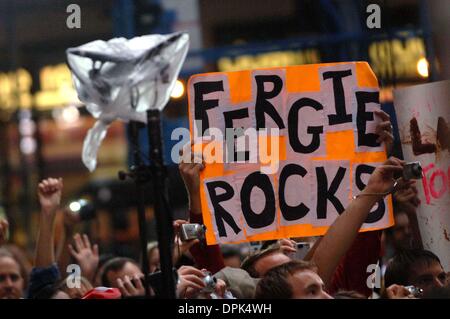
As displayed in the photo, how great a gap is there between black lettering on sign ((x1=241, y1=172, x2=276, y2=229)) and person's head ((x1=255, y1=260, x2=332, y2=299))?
0.55 metres

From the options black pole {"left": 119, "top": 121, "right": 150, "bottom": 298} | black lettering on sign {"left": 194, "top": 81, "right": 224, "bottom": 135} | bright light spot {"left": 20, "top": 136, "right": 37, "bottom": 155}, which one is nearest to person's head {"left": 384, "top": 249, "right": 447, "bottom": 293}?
black lettering on sign {"left": 194, "top": 81, "right": 224, "bottom": 135}

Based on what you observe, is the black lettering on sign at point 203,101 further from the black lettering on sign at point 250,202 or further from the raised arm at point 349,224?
the raised arm at point 349,224

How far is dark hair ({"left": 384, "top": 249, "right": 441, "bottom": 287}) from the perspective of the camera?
15.0 ft

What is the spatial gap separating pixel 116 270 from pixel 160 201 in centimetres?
181

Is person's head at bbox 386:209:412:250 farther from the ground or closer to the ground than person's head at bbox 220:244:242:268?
farther from the ground

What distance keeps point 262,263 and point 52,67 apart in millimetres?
7950

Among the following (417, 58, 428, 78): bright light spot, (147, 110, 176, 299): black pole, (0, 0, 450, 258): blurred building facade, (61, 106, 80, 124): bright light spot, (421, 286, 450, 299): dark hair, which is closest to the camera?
(147, 110, 176, 299): black pole

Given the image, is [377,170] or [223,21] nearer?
[377,170]

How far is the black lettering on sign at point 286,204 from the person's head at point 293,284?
22.2 inches

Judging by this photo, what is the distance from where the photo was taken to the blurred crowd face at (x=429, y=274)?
4543mm

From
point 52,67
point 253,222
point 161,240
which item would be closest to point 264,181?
point 253,222

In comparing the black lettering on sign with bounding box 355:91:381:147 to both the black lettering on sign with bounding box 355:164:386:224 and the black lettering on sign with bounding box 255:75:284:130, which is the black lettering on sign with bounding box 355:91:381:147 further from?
the black lettering on sign with bounding box 255:75:284:130
